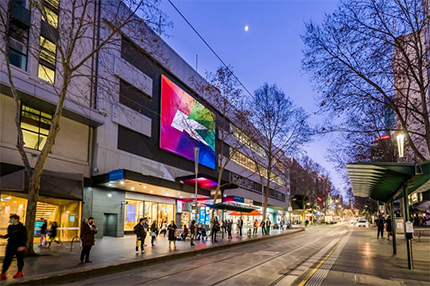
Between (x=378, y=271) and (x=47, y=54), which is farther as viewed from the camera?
(x=47, y=54)

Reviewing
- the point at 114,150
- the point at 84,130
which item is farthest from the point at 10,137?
the point at 114,150

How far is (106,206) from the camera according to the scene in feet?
87.6

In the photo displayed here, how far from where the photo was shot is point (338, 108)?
15.7m

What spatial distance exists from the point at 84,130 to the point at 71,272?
51.2 ft

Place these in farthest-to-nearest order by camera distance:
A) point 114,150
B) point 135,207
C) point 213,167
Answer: point 213,167 < point 135,207 < point 114,150

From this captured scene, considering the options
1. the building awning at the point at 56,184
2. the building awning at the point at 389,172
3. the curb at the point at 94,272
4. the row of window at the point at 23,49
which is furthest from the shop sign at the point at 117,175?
the building awning at the point at 389,172

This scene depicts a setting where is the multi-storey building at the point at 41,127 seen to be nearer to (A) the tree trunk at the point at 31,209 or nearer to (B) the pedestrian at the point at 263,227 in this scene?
(A) the tree trunk at the point at 31,209

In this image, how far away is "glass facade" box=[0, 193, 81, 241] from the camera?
18531 millimetres

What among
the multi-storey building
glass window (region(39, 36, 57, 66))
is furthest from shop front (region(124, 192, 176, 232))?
glass window (region(39, 36, 57, 66))

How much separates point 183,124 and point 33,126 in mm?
19010

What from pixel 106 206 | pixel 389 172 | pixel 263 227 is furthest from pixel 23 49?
pixel 263 227

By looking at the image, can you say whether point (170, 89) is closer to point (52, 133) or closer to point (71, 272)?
point (52, 133)

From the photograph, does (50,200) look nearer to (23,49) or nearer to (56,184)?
(56,184)

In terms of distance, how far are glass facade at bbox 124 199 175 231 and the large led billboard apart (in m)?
5.89
